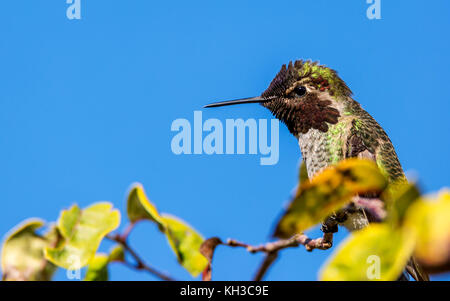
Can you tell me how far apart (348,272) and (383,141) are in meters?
Answer: 2.91

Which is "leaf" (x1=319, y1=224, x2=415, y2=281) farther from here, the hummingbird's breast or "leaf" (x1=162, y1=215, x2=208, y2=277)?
the hummingbird's breast

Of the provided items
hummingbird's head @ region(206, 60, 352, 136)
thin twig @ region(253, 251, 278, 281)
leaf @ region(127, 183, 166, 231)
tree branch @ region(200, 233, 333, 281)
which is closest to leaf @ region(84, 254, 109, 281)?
leaf @ region(127, 183, 166, 231)

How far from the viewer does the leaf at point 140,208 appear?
69.4 inches

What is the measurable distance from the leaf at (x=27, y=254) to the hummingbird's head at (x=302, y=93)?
2.53m

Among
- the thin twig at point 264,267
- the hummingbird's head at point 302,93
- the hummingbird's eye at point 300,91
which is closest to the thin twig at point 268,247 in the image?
the thin twig at point 264,267

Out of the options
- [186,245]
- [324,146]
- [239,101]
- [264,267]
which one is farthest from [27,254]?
[239,101]

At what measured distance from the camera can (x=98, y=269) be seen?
6.14 feet

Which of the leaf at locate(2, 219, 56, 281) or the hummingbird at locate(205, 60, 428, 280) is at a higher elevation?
the hummingbird at locate(205, 60, 428, 280)

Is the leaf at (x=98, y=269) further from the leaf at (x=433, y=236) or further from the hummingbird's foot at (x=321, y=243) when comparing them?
the leaf at (x=433, y=236)

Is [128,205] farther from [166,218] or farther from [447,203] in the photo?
[447,203]

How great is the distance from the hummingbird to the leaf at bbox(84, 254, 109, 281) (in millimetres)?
1680

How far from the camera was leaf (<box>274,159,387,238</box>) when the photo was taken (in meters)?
0.98
